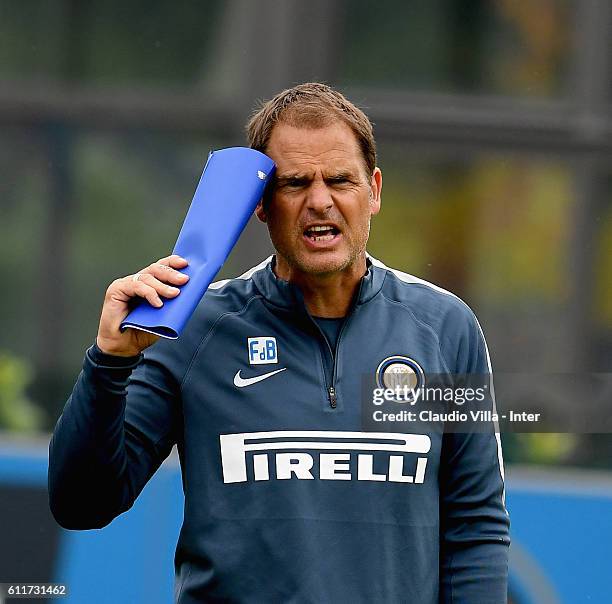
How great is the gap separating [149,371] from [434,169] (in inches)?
78.8

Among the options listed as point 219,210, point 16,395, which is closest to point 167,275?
point 219,210

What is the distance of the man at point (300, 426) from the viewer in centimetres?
222

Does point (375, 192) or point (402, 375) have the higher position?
point (375, 192)

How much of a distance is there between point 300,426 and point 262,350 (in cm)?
16

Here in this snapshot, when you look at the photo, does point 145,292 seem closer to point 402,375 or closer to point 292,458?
point 292,458

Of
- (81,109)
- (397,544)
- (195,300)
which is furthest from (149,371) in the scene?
(81,109)

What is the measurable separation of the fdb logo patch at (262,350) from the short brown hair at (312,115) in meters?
0.35

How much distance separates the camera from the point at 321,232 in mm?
2326

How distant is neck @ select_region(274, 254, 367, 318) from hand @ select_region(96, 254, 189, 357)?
0.30 metres

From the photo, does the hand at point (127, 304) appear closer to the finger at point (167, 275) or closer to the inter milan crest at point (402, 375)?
the finger at point (167, 275)

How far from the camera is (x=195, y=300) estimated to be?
2.16 m

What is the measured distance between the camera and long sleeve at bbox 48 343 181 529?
2166mm

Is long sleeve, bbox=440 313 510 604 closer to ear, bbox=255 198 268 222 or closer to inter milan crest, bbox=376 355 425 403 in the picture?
inter milan crest, bbox=376 355 425 403

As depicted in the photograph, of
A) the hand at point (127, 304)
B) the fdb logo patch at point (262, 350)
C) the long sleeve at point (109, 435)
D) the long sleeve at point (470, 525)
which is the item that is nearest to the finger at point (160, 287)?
the hand at point (127, 304)
